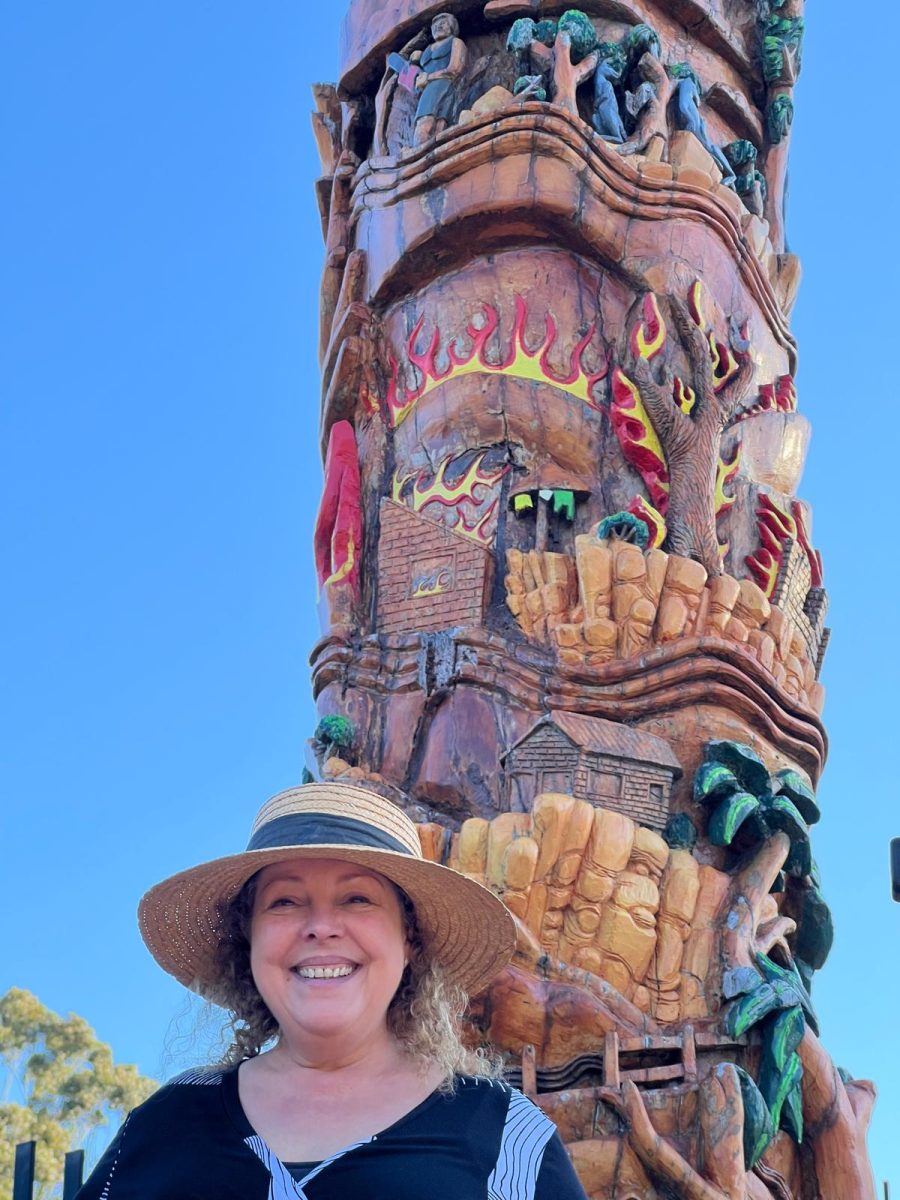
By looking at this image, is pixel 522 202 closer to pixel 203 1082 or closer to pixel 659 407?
pixel 659 407

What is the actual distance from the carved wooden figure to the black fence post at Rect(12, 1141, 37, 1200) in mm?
1911

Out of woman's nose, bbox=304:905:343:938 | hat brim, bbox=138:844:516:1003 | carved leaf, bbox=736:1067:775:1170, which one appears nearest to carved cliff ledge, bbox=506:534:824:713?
carved leaf, bbox=736:1067:775:1170

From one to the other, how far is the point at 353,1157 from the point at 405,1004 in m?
0.47

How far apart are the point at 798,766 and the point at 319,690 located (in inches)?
107

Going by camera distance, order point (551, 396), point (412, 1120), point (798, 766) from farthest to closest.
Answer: point (551, 396) → point (798, 766) → point (412, 1120)

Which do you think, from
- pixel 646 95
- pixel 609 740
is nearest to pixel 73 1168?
pixel 609 740

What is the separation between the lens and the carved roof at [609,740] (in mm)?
7742

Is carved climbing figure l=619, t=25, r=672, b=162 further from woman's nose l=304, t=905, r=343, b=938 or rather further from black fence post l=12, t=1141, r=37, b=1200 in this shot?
woman's nose l=304, t=905, r=343, b=938

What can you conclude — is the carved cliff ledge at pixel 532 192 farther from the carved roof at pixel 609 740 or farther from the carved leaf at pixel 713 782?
the carved leaf at pixel 713 782

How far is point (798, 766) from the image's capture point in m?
8.65

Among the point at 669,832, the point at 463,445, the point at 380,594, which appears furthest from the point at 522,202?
the point at 669,832

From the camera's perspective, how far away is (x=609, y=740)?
780cm

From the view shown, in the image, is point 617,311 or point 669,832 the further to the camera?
point 617,311

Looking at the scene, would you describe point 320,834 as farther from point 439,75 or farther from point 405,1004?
point 439,75
